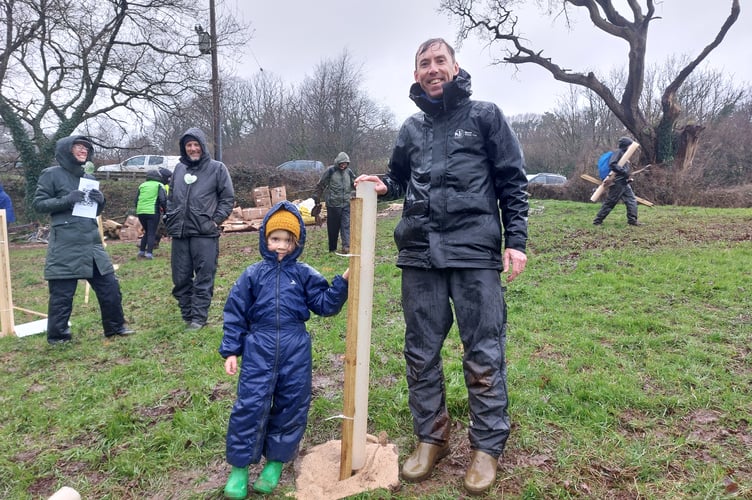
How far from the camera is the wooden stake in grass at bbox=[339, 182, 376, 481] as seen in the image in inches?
92.0

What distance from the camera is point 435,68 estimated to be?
2389 millimetres

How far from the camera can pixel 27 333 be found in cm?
533

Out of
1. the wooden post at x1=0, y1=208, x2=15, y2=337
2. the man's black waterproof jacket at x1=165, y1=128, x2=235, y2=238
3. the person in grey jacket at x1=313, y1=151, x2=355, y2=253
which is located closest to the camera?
the man's black waterproof jacket at x1=165, y1=128, x2=235, y2=238

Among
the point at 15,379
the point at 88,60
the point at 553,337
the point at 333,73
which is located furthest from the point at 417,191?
the point at 333,73

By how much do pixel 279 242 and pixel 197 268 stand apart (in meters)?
2.90

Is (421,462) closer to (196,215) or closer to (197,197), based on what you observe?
(196,215)

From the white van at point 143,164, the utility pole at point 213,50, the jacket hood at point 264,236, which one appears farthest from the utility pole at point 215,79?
the jacket hood at point 264,236

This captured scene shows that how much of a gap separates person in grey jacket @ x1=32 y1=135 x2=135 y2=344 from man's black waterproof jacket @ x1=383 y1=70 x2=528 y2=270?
3817 millimetres

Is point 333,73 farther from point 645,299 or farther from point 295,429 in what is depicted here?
point 295,429

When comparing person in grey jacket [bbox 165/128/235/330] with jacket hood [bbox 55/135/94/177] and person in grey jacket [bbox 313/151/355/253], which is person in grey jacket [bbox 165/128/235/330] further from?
person in grey jacket [bbox 313/151/355/253]

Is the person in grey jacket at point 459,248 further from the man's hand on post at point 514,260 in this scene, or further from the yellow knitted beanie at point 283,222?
the yellow knitted beanie at point 283,222

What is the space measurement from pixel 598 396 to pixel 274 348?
2.24 meters

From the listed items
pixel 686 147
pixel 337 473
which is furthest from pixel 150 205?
pixel 686 147

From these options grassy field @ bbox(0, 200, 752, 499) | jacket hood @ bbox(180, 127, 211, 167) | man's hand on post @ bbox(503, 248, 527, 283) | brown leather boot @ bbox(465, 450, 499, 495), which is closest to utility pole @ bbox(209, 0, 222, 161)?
grassy field @ bbox(0, 200, 752, 499)
